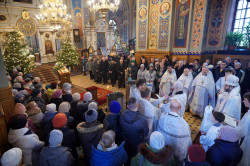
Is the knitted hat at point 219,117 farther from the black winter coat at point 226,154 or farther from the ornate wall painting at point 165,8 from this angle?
the ornate wall painting at point 165,8

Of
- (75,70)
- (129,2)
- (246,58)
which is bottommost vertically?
(75,70)

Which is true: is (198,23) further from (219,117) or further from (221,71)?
(219,117)

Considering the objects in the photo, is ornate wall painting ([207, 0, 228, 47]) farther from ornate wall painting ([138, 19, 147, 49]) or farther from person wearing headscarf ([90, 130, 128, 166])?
person wearing headscarf ([90, 130, 128, 166])

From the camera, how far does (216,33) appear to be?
9.09 metres

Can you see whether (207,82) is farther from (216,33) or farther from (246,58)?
(216,33)

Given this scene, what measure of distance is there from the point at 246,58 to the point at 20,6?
54.1ft

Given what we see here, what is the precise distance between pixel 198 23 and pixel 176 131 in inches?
316

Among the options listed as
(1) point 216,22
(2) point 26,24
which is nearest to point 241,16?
(1) point 216,22

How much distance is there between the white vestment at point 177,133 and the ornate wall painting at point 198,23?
7.54 metres

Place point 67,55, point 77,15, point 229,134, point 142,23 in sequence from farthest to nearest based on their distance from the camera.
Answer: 1. point 77,15
2. point 67,55
3. point 142,23
4. point 229,134

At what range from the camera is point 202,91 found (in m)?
4.88

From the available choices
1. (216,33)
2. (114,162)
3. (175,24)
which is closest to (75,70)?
(175,24)

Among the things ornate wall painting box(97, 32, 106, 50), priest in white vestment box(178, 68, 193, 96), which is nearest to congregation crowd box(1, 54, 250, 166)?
priest in white vestment box(178, 68, 193, 96)

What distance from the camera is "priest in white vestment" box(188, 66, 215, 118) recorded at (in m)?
4.75
